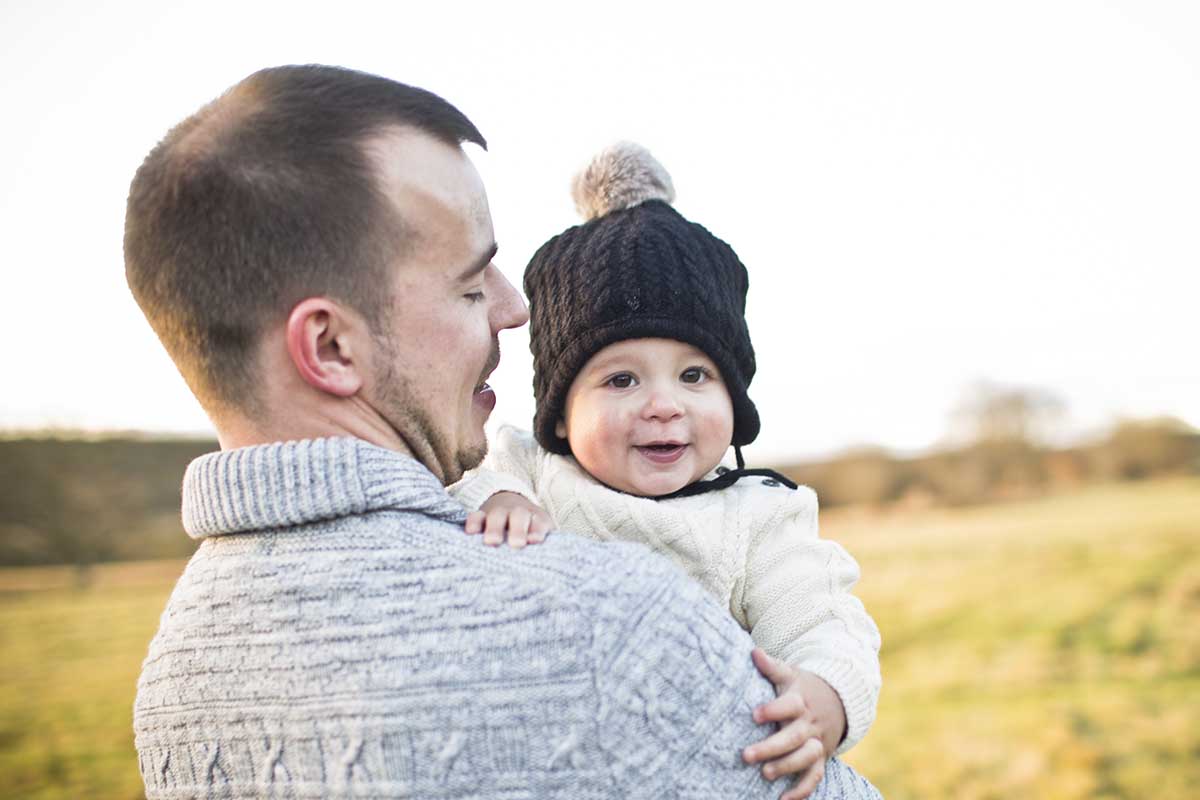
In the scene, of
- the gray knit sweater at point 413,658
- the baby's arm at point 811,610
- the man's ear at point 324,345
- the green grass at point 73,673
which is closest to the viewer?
the gray knit sweater at point 413,658

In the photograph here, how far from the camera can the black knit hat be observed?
2088mm

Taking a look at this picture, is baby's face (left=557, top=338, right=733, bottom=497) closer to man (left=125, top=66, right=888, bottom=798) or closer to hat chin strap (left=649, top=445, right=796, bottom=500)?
hat chin strap (left=649, top=445, right=796, bottom=500)

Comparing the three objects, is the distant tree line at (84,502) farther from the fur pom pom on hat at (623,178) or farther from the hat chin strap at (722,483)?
the hat chin strap at (722,483)

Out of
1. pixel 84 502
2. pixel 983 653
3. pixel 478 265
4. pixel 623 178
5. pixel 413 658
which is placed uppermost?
pixel 623 178

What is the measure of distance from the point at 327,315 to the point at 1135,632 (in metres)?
10.1

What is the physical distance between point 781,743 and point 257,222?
3.57 ft

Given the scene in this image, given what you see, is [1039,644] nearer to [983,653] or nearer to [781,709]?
[983,653]

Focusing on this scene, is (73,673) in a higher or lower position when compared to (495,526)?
lower

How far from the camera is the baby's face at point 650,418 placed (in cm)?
209

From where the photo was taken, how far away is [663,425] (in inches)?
81.7

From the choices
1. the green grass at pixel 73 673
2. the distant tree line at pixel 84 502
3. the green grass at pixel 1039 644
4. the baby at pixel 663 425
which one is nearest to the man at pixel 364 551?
the baby at pixel 663 425

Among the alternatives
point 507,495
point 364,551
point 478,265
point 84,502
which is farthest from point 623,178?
point 84,502

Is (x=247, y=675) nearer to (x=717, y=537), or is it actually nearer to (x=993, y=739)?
(x=717, y=537)

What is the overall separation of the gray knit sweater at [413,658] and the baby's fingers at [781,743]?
0.02 meters
